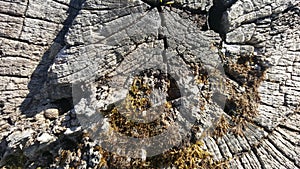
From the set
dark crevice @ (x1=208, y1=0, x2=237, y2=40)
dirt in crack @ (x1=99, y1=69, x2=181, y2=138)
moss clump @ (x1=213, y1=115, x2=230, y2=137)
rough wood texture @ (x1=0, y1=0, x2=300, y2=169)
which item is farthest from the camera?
dark crevice @ (x1=208, y1=0, x2=237, y2=40)

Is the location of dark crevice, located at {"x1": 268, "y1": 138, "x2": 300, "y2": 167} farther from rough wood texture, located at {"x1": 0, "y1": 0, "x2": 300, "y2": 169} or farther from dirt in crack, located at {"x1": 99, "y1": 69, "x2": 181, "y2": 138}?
dirt in crack, located at {"x1": 99, "y1": 69, "x2": 181, "y2": 138}

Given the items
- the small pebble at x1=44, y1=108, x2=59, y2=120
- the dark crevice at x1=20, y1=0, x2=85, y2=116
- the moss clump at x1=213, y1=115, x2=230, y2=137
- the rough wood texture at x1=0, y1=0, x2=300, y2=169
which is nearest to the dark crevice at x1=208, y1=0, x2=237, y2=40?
the rough wood texture at x1=0, y1=0, x2=300, y2=169

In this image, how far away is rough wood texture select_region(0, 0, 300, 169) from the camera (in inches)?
205

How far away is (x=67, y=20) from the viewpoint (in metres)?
5.57

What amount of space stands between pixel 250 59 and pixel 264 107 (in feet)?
2.99

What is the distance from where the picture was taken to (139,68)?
547cm

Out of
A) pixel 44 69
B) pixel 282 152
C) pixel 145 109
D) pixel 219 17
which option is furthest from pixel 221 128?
pixel 44 69

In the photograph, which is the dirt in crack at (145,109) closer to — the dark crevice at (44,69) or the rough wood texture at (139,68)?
the rough wood texture at (139,68)

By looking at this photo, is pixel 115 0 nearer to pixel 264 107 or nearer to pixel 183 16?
pixel 183 16

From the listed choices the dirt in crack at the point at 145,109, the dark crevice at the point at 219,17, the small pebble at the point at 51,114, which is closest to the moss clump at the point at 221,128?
the dirt in crack at the point at 145,109

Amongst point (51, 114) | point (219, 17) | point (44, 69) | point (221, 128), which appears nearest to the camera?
point (51, 114)

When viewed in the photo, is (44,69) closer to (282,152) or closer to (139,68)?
(139,68)

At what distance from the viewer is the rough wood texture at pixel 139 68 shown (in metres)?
5.22

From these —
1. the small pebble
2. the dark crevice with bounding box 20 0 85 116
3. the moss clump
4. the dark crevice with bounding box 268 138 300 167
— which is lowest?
the dark crevice with bounding box 268 138 300 167
